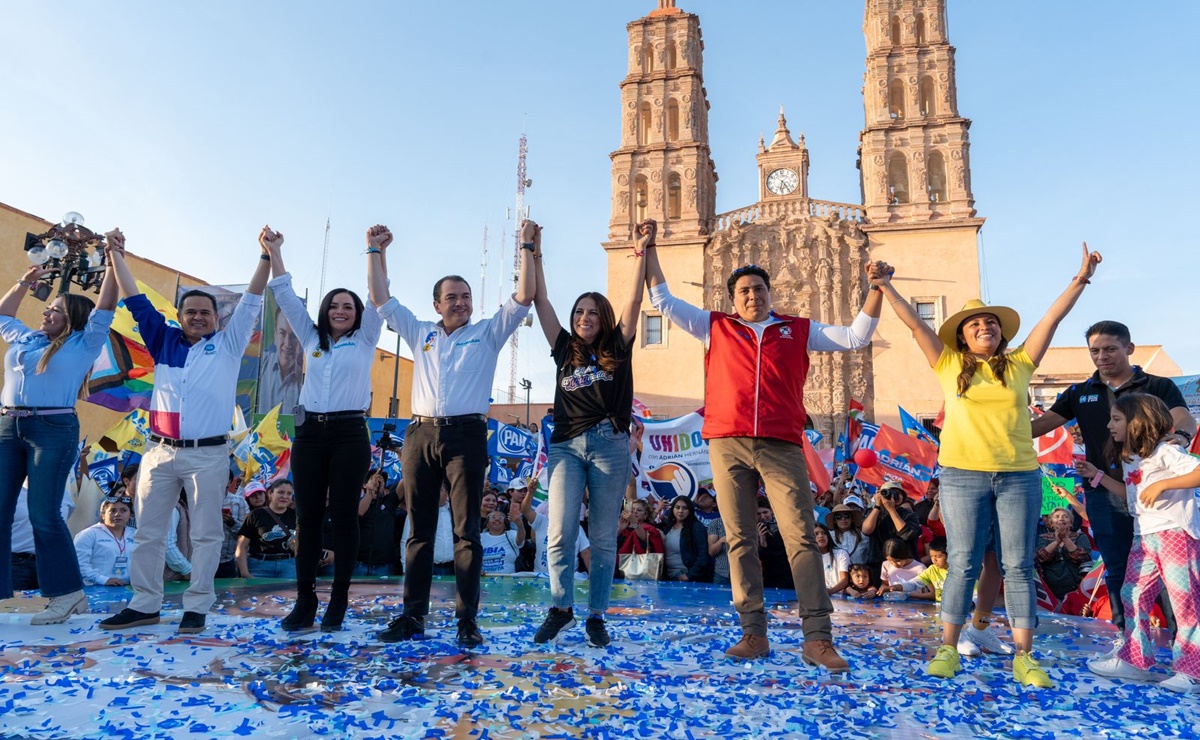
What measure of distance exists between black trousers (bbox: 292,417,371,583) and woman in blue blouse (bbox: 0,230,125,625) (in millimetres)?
1339

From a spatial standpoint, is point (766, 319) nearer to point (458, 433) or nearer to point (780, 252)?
point (458, 433)

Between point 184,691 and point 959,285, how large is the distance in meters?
28.2

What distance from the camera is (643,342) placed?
94.2ft

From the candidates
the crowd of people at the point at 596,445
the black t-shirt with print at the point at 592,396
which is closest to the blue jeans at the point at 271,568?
the crowd of people at the point at 596,445

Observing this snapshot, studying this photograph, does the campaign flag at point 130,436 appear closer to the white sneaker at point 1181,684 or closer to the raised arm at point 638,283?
the raised arm at point 638,283

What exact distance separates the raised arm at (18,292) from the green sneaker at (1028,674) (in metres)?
5.72

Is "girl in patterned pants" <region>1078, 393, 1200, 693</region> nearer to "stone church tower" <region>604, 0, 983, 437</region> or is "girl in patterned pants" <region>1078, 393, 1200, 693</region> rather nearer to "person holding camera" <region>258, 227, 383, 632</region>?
"person holding camera" <region>258, 227, 383, 632</region>

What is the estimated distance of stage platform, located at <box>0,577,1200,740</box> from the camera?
246cm

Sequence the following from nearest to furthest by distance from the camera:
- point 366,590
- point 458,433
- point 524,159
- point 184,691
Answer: point 184,691
point 458,433
point 366,590
point 524,159

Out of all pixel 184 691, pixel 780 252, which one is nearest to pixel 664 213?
pixel 780 252

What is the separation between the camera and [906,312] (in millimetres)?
3809

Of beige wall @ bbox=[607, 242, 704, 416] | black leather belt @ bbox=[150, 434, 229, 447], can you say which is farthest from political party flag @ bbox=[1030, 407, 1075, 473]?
beige wall @ bbox=[607, 242, 704, 416]

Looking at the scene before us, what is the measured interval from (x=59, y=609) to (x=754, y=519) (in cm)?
378

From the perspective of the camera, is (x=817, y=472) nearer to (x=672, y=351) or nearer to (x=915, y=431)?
(x=915, y=431)
